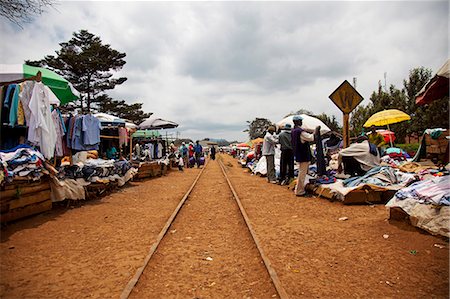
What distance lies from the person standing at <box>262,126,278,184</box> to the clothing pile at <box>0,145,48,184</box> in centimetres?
764

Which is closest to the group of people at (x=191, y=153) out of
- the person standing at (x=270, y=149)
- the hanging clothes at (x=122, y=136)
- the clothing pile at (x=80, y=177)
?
the hanging clothes at (x=122, y=136)

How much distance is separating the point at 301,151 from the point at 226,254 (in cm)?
453

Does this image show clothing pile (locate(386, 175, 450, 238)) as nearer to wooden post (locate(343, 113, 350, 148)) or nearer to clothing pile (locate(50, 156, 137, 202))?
A: wooden post (locate(343, 113, 350, 148))

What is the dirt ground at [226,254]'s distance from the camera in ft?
8.92

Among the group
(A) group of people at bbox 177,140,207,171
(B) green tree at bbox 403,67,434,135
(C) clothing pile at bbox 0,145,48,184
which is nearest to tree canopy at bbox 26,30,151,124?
(A) group of people at bbox 177,140,207,171

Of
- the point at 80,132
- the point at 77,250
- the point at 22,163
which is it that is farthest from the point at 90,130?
the point at 77,250

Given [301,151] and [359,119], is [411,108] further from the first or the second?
[301,151]

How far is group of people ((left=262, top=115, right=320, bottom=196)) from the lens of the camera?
292 inches

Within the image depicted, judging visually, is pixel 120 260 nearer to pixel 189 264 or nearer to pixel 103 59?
pixel 189 264

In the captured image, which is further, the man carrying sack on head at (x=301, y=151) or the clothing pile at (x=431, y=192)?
the man carrying sack on head at (x=301, y=151)

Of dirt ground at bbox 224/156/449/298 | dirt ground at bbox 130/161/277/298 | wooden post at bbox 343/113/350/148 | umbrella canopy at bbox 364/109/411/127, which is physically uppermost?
umbrella canopy at bbox 364/109/411/127

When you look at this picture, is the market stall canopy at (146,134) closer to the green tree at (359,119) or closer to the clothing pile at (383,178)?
the clothing pile at (383,178)

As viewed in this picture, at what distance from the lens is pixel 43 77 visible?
6570mm

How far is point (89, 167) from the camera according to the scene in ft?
24.8
